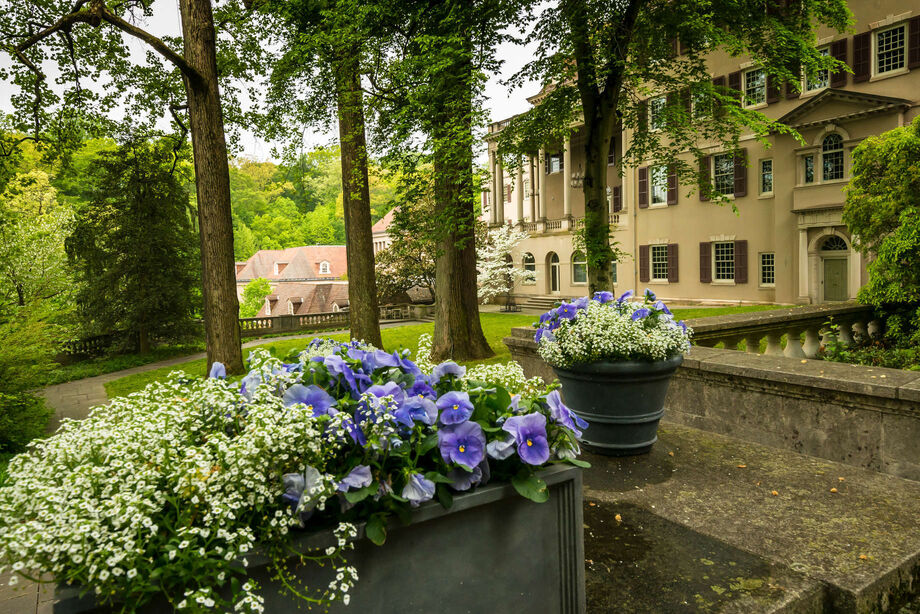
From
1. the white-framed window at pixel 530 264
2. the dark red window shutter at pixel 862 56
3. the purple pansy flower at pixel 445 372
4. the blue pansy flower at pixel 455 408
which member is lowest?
the blue pansy flower at pixel 455 408

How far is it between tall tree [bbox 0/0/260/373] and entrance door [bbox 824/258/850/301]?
848 inches

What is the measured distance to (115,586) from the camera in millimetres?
1275

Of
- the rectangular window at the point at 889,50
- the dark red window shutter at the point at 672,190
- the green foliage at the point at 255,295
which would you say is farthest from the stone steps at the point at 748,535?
the green foliage at the point at 255,295

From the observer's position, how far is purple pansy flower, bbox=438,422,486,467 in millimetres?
1766

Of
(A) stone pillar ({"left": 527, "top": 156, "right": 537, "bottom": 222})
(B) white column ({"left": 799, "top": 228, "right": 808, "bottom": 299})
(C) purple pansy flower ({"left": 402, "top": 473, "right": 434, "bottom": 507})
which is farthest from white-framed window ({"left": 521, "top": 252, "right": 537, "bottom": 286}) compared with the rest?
(C) purple pansy flower ({"left": 402, "top": 473, "right": 434, "bottom": 507})

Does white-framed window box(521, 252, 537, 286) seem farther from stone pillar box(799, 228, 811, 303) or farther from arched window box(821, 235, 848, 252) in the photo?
arched window box(821, 235, 848, 252)

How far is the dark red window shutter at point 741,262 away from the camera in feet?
80.9

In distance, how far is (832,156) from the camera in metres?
21.9

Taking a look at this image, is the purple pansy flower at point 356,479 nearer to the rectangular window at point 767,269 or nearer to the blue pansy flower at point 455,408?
the blue pansy flower at point 455,408

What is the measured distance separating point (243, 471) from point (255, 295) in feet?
214

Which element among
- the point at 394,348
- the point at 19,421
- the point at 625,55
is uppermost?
the point at 625,55

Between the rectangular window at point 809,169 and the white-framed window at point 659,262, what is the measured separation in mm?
6826

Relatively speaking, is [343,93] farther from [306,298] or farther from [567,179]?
[306,298]

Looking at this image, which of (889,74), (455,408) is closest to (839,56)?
(889,74)
